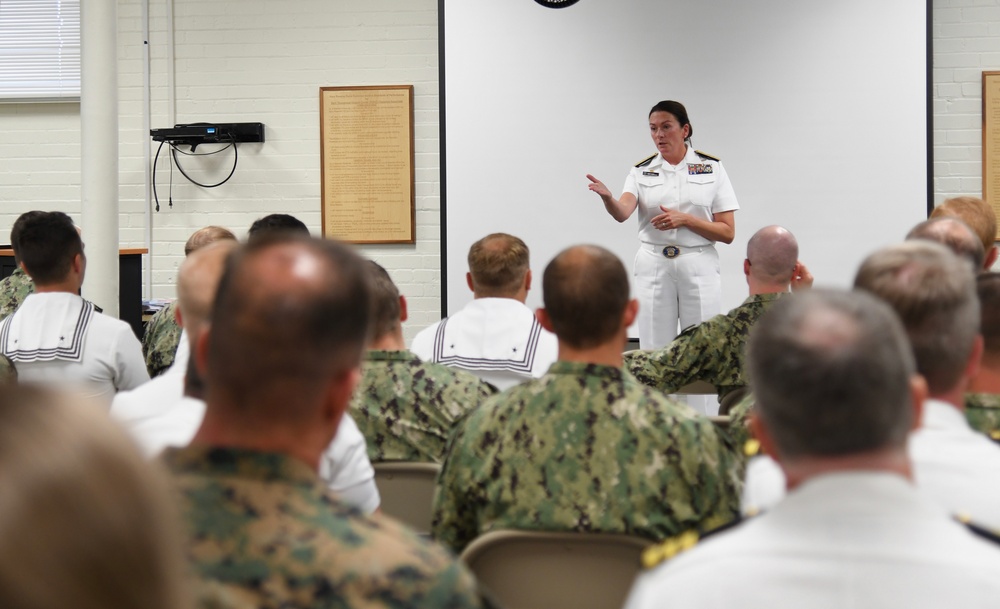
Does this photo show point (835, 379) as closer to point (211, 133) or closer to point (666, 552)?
point (666, 552)

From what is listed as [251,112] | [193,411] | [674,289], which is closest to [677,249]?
[674,289]

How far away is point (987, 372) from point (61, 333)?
2565 millimetres

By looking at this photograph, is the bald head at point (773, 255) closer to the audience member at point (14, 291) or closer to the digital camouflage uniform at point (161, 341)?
the digital camouflage uniform at point (161, 341)

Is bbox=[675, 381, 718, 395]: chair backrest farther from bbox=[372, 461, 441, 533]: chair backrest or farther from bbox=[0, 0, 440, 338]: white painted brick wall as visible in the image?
bbox=[0, 0, 440, 338]: white painted brick wall

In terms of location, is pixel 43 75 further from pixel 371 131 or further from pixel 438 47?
pixel 438 47

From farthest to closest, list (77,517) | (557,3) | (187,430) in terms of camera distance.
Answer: (557,3), (187,430), (77,517)

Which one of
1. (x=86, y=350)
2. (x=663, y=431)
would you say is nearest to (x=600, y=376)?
(x=663, y=431)

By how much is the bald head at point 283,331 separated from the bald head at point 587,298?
2.97 ft

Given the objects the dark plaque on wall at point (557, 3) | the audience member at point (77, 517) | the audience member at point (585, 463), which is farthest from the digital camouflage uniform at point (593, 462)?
the dark plaque on wall at point (557, 3)

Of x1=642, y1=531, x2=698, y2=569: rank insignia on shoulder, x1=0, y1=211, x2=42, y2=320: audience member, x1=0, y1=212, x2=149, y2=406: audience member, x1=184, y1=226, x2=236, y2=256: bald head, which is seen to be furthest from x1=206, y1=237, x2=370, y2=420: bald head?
x1=0, y1=211, x2=42, y2=320: audience member

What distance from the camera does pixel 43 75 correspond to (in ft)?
21.0

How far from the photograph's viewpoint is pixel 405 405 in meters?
2.34

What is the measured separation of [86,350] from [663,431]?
6.79 ft

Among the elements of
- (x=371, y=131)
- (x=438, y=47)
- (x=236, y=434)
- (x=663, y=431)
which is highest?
(x=438, y=47)
